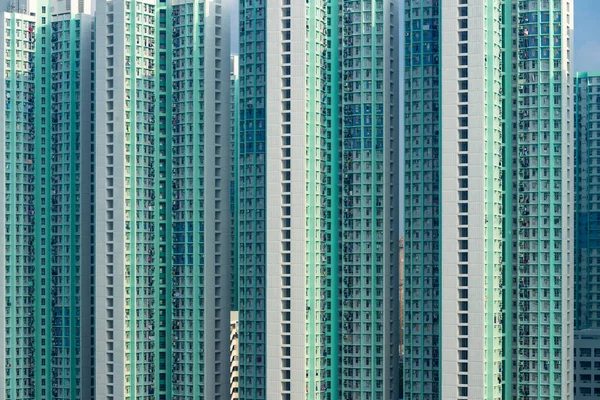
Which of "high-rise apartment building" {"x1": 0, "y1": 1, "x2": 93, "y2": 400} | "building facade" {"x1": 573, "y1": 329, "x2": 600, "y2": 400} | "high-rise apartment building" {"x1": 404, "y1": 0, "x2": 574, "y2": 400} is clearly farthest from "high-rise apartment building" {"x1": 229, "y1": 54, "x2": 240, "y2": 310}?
"building facade" {"x1": 573, "y1": 329, "x2": 600, "y2": 400}

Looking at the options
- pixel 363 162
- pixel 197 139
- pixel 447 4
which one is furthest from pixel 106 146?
pixel 447 4

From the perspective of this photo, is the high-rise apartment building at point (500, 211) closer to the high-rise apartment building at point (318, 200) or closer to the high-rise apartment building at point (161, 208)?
the high-rise apartment building at point (318, 200)

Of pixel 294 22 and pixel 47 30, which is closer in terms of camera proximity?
pixel 294 22

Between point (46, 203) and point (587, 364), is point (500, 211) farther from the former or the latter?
point (46, 203)

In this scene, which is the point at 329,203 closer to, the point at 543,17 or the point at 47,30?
the point at 543,17

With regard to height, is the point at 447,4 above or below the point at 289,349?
above
